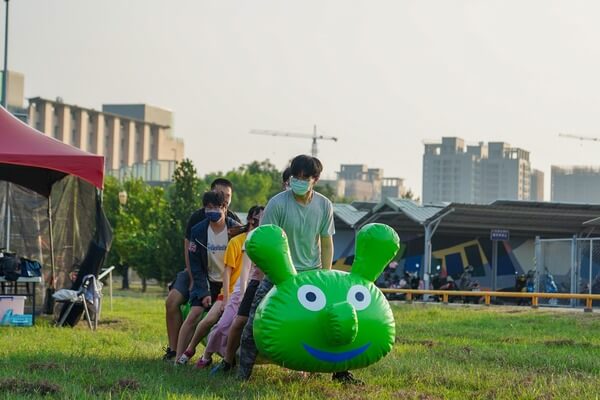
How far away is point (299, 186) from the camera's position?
8852 millimetres

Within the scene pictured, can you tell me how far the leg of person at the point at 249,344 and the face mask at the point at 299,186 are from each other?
76cm

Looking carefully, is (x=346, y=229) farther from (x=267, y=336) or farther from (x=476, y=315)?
(x=267, y=336)

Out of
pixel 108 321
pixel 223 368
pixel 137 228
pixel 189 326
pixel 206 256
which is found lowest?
pixel 108 321

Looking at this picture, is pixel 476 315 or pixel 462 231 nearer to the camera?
pixel 476 315

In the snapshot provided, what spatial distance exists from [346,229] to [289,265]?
32.9m

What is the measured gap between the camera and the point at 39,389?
788 cm

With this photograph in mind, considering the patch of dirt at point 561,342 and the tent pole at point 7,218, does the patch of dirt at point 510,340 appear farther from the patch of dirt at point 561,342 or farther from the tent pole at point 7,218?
the tent pole at point 7,218

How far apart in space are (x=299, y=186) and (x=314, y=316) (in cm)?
121

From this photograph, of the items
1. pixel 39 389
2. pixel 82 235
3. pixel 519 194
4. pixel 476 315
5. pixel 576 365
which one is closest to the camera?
pixel 39 389

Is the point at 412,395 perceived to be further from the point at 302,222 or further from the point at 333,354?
the point at 302,222

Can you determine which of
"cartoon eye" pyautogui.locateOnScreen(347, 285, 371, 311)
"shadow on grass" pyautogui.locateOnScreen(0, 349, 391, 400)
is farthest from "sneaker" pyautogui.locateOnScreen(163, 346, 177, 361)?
"cartoon eye" pyautogui.locateOnScreen(347, 285, 371, 311)

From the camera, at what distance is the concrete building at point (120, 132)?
123 metres

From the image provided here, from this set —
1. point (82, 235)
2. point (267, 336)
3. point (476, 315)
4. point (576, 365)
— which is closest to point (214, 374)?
point (267, 336)

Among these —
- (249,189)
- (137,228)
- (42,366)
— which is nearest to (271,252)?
(42,366)
